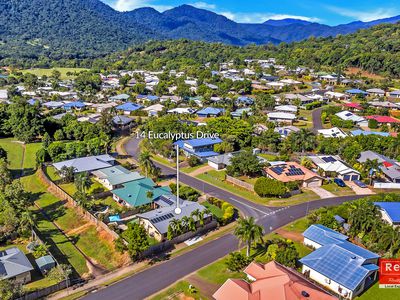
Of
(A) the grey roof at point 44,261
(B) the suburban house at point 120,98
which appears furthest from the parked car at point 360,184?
(B) the suburban house at point 120,98

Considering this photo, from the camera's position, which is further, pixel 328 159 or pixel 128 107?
pixel 128 107

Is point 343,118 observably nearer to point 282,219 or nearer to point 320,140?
point 320,140

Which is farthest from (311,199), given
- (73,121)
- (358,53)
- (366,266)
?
(358,53)

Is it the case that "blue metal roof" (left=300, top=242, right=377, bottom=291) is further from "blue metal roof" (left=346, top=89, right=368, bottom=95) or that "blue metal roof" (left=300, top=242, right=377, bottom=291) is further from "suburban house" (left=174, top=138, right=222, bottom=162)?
"blue metal roof" (left=346, top=89, right=368, bottom=95)

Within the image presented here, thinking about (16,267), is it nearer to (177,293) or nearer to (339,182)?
(177,293)

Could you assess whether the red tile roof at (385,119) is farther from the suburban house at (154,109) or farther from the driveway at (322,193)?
the suburban house at (154,109)

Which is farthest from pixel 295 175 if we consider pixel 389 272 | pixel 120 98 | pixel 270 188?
pixel 120 98
